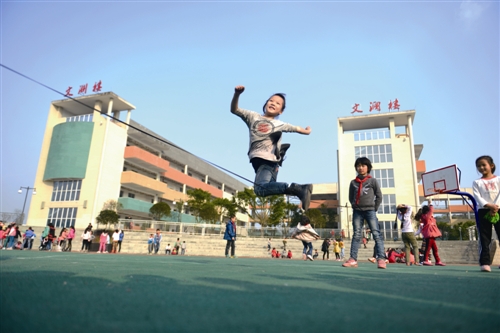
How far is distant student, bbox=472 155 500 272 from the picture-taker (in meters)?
4.31

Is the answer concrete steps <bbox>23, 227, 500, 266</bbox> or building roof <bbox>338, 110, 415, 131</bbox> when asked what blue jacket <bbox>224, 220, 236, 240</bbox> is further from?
building roof <bbox>338, 110, 415, 131</bbox>

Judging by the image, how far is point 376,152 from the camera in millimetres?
43219

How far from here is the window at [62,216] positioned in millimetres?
36281

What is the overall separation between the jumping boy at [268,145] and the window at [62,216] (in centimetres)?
3704

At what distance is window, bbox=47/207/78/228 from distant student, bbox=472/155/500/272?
3872cm

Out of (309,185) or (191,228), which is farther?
(191,228)

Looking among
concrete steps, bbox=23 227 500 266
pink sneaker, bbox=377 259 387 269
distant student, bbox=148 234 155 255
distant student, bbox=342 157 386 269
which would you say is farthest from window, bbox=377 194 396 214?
pink sneaker, bbox=377 259 387 269

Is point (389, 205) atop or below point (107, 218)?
atop

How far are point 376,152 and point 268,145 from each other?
4186 centimetres

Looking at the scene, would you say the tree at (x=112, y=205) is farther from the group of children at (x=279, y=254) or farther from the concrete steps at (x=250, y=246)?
the group of children at (x=279, y=254)

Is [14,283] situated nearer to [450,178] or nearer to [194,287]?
[194,287]

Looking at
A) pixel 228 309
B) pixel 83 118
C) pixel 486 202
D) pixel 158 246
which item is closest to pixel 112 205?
pixel 83 118

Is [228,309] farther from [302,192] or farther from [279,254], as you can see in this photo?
[279,254]

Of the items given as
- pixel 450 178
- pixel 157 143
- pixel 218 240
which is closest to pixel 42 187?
pixel 157 143
